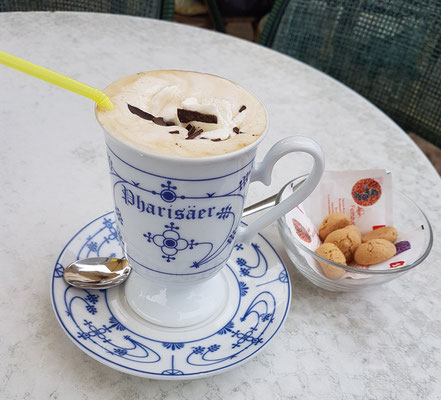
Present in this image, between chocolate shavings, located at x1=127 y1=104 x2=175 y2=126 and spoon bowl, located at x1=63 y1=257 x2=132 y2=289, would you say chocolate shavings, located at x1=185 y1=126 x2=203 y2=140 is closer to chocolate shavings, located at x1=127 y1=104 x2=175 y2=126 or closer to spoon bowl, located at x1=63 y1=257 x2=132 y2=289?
chocolate shavings, located at x1=127 y1=104 x2=175 y2=126

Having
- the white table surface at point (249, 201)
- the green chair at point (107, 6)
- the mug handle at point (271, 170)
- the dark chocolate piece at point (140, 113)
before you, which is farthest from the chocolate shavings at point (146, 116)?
the green chair at point (107, 6)

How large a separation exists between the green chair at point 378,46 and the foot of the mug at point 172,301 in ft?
2.86

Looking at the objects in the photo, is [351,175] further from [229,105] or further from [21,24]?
[21,24]

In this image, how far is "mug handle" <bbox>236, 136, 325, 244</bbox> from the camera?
473 millimetres

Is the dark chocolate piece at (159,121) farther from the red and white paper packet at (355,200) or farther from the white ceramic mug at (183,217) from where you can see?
the red and white paper packet at (355,200)

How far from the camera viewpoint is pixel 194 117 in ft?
1.53

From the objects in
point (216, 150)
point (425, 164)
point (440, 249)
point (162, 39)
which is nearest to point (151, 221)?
point (216, 150)

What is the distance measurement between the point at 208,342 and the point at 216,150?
0.20 meters

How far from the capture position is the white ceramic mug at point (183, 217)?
43 cm

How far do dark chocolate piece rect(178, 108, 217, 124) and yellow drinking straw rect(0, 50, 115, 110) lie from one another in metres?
0.06

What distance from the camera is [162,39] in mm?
1063

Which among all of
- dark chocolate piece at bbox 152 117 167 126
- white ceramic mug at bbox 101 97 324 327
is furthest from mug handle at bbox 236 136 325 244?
dark chocolate piece at bbox 152 117 167 126

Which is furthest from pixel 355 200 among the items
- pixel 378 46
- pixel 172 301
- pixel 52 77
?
pixel 378 46

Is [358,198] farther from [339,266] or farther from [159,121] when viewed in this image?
[159,121]
